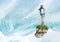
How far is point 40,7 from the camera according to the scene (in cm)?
18050

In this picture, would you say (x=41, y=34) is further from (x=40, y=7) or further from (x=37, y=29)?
(x=40, y=7)

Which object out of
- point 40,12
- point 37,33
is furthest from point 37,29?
point 40,12

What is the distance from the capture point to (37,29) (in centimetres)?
19050

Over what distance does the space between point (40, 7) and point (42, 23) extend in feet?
32.3

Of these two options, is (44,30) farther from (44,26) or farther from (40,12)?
(40,12)

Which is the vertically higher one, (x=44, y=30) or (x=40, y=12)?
(x=40, y=12)

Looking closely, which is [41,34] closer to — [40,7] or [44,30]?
[44,30]

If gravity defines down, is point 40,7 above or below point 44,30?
above

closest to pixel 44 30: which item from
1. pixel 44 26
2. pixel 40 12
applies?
pixel 44 26

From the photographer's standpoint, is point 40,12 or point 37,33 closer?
point 40,12

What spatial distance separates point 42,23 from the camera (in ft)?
604

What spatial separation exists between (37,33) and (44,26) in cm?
641

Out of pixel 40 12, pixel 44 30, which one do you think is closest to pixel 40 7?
pixel 40 12

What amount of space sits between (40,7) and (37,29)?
16289 mm
